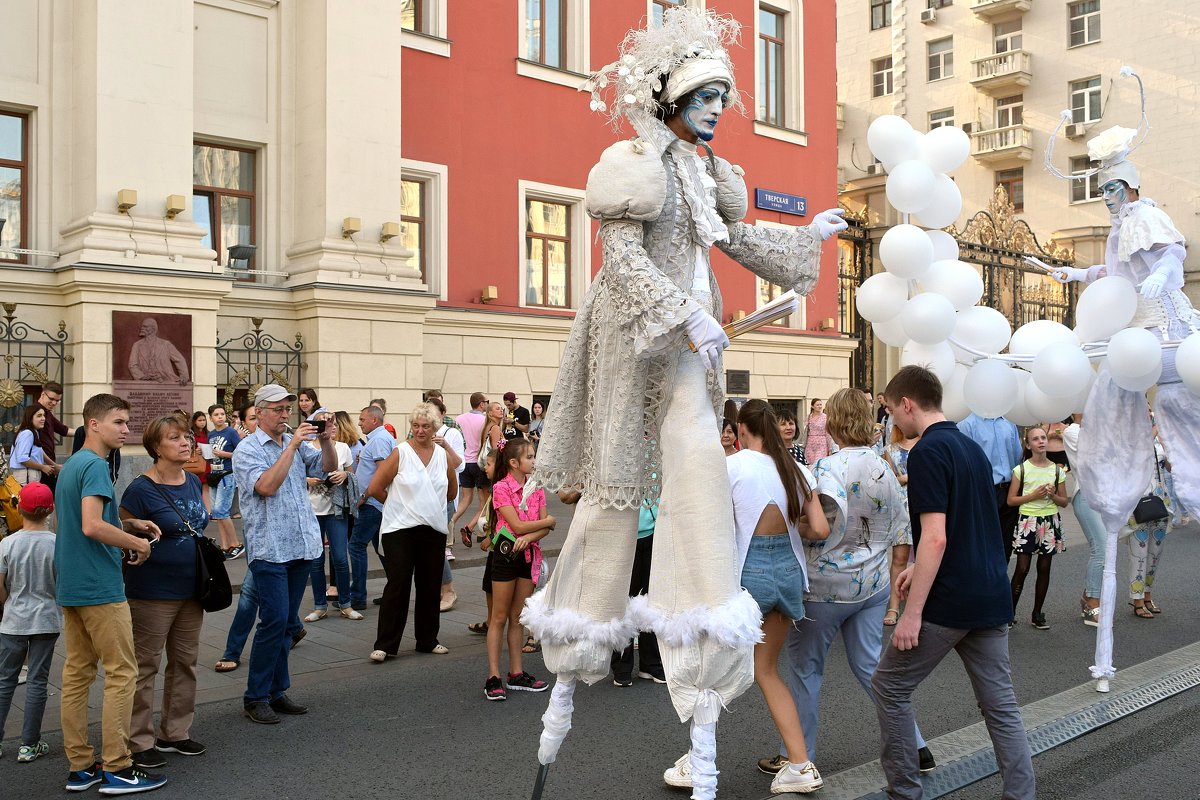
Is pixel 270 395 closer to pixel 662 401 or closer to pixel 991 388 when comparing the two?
pixel 662 401

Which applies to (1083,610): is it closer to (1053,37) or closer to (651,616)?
(651,616)

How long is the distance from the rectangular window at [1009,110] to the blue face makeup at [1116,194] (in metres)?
31.4

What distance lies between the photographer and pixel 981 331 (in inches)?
255

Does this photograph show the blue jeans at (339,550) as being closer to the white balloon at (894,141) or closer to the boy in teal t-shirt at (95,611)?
the boy in teal t-shirt at (95,611)

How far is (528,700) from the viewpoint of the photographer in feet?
20.6

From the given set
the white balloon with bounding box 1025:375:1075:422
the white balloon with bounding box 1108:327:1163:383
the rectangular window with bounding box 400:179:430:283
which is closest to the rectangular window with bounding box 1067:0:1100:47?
the rectangular window with bounding box 400:179:430:283

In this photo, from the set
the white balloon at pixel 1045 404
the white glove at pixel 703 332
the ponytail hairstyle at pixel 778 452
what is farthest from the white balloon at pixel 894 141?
the white glove at pixel 703 332

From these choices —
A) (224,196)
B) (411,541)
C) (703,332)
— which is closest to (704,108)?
(703,332)

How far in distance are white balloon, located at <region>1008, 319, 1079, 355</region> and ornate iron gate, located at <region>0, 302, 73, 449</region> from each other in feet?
37.1

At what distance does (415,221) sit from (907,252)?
12.5 m

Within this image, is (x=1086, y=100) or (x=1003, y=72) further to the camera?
(x=1003, y=72)

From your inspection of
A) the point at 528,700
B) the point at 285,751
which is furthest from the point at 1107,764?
the point at 285,751

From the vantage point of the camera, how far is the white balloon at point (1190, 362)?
5.71 metres

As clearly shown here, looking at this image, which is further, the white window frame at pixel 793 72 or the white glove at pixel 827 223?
the white window frame at pixel 793 72
